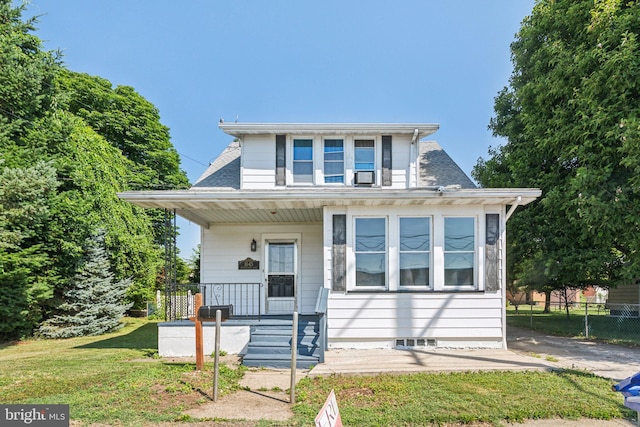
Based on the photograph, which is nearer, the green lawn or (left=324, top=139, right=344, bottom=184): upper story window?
the green lawn

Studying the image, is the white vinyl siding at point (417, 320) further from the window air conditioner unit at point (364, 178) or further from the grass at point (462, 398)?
the window air conditioner unit at point (364, 178)

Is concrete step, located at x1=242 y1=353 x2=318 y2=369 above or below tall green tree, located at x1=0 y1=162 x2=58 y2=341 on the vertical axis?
below

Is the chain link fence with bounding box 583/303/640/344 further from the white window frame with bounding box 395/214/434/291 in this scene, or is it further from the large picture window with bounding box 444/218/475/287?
the white window frame with bounding box 395/214/434/291

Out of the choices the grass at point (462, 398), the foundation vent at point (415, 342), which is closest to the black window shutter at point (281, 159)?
the foundation vent at point (415, 342)

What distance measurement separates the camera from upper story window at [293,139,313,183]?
9.65 meters

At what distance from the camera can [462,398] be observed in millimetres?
4438

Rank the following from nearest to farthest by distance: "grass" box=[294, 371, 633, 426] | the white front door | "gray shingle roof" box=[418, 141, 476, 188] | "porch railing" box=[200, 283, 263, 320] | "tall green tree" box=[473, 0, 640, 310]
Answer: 1. "grass" box=[294, 371, 633, 426]
2. "tall green tree" box=[473, 0, 640, 310]
3. "porch railing" box=[200, 283, 263, 320]
4. the white front door
5. "gray shingle roof" box=[418, 141, 476, 188]

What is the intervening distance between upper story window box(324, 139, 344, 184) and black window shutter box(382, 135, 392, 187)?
117cm

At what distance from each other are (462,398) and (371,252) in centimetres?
337

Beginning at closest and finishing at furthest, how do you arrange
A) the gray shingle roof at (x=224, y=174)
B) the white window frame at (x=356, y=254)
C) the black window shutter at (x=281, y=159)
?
the white window frame at (x=356, y=254)
the black window shutter at (x=281, y=159)
the gray shingle roof at (x=224, y=174)

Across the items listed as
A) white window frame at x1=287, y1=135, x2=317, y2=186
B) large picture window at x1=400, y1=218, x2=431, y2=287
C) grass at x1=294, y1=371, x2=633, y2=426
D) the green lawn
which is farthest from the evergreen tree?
large picture window at x1=400, y1=218, x2=431, y2=287

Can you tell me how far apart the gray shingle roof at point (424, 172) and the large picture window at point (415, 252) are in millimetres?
2723

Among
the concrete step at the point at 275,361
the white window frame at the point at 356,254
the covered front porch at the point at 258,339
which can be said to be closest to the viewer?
the concrete step at the point at 275,361

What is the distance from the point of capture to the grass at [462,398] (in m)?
3.97
